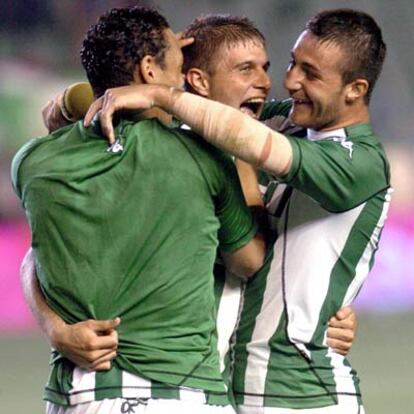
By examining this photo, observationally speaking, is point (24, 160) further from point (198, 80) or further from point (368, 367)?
point (368, 367)

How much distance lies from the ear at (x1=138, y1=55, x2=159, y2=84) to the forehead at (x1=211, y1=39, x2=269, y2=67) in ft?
1.12

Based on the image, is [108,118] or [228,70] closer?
[108,118]

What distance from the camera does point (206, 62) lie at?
2.90 meters

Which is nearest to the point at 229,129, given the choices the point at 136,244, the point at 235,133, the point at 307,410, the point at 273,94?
the point at 235,133

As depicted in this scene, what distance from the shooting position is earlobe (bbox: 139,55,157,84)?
255cm

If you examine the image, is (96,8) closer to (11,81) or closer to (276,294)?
(11,81)

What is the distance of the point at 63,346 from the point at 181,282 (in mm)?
241

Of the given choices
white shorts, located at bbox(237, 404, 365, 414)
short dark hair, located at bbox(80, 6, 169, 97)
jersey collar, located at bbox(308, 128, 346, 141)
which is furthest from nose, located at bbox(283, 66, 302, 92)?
white shorts, located at bbox(237, 404, 365, 414)

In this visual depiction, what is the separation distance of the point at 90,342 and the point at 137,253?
18cm

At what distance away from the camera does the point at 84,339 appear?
8.08 ft

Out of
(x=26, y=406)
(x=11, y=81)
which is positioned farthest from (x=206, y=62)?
(x=11, y=81)

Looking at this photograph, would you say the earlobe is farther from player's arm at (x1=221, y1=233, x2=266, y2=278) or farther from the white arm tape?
player's arm at (x1=221, y1=233, x2=266, y2=278)

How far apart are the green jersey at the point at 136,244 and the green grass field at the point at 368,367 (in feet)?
9.26

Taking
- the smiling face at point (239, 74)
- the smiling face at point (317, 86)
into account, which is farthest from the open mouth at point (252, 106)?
the smiling face at point (317, 86)
